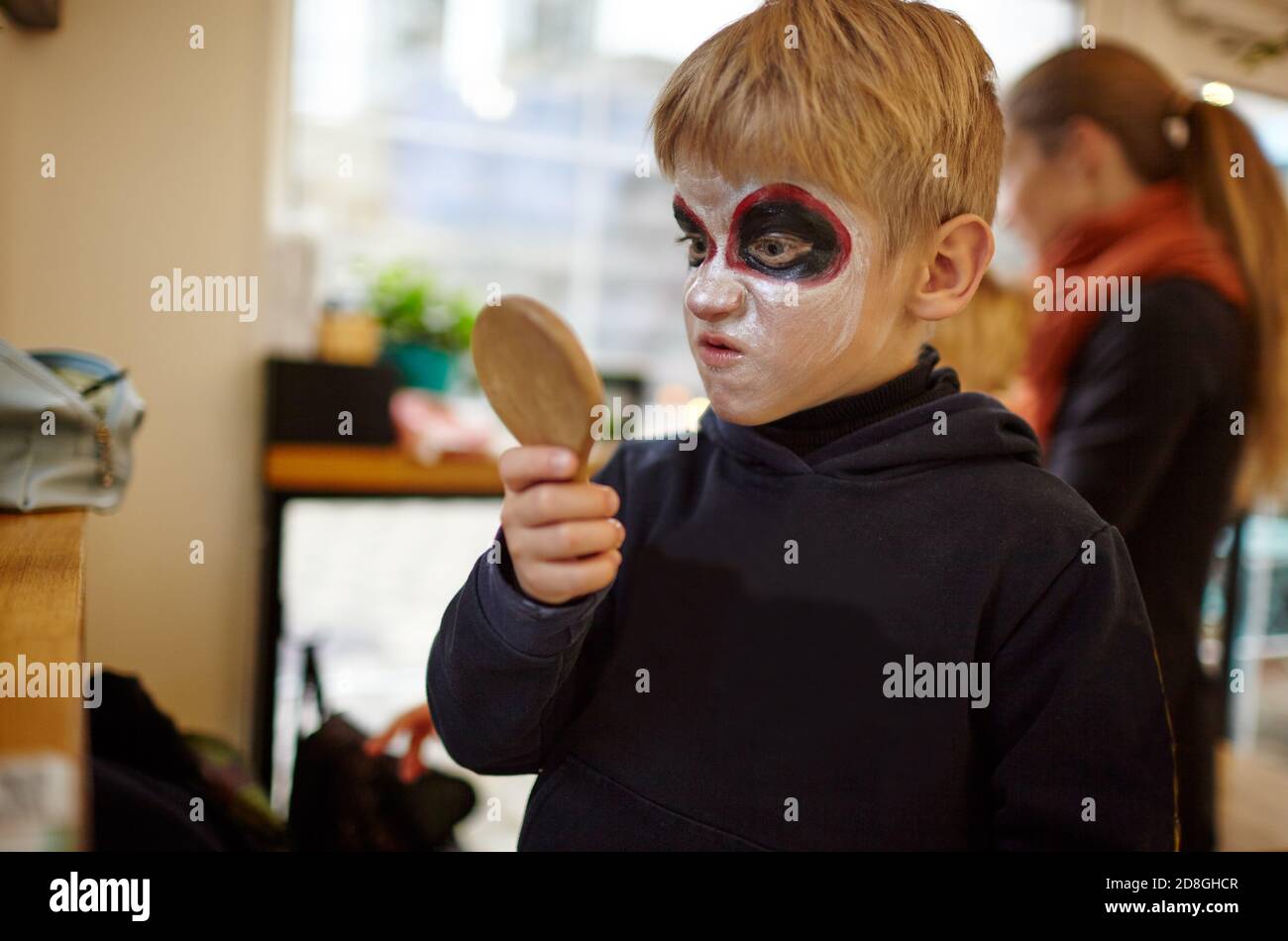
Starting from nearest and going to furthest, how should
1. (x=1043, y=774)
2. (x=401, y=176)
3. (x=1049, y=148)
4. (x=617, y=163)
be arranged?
(x=1043, y=774) < (x=1049, y=148) < (x=401, y=176) < (x=617, y=163)

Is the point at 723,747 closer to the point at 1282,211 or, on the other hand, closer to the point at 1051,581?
the point at 1051,581

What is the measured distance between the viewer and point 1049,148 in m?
0.96

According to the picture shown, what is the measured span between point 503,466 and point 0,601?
0.31m

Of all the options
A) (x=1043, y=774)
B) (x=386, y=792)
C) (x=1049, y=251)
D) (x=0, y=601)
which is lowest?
(x=386, y=792)

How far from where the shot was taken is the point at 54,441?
2.50 ft

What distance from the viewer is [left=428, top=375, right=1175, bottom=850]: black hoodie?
1.81ft

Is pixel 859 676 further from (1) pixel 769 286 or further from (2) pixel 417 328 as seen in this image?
(2) pixel 417 328

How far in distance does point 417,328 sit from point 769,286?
1.61 metres

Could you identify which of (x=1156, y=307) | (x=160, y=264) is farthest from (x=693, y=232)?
(x=160, y=264)

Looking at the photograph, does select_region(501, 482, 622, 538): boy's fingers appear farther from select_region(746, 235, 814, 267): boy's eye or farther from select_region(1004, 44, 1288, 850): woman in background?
select_region(1004, 44, 1288, 850): woman in background

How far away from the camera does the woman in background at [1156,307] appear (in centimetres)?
86

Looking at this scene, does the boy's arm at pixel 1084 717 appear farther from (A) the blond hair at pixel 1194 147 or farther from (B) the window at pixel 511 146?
(B) the window at pixel 511 146

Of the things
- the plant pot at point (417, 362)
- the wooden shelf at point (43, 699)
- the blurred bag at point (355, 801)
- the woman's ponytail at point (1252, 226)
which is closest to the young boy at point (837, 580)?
the wooden shelf at point (43, 699)
